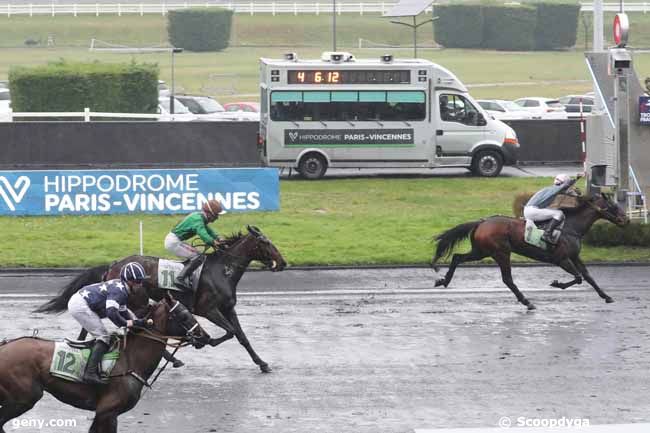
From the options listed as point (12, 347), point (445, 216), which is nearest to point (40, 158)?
point (445, 216)

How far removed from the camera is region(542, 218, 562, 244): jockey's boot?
1797 cm

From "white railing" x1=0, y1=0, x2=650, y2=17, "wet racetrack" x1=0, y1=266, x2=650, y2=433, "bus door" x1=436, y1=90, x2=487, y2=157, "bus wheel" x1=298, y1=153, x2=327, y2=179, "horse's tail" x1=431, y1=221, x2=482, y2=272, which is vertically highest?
"white railing" x1=0, y1=0, x2=650, y2=17

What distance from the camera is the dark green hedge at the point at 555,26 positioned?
72000 millimetres

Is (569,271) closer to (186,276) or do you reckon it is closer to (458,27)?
(186,276)

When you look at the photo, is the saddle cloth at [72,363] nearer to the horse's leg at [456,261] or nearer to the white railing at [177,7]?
the horse's leg at [456,261]

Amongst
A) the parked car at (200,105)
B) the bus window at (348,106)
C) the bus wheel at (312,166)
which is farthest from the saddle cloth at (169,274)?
the parked car at (200,105)

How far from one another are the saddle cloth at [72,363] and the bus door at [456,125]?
20.9 m

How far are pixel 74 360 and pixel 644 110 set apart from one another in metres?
14.1

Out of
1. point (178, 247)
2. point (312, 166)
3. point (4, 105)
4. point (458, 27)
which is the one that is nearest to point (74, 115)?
point (312, 166)

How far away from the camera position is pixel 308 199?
2812cm

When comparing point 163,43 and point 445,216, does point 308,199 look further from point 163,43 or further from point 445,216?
point 163,43

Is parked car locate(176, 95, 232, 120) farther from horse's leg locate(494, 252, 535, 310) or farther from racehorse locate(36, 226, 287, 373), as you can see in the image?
racehorse locate(36, 226, 287, 373)

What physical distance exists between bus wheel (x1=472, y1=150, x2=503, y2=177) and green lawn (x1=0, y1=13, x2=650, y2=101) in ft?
79.6

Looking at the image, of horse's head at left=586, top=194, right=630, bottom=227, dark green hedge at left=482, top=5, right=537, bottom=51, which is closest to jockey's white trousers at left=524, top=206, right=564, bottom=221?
horse's head at left=586, top=194, right=630, bottom=227
